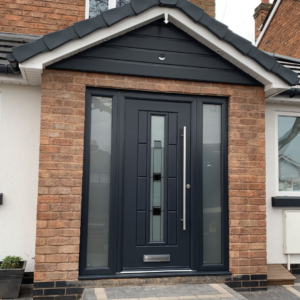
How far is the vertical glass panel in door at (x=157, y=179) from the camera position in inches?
193

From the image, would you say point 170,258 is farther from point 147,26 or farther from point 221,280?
point 147,26

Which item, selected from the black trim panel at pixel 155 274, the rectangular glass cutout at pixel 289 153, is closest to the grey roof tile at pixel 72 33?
the black trim panel at pixel 155 274

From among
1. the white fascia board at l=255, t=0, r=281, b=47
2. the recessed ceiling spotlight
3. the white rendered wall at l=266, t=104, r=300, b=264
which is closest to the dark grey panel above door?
the recessed ceiling spotlight

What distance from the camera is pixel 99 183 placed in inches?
189

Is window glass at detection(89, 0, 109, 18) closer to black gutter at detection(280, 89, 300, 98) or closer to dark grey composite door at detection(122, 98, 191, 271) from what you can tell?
dark grey composite door at detection(122, 98, 191, 271)

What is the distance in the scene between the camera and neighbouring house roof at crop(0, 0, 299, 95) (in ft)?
14.1

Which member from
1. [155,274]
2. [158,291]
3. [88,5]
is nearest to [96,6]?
[88,5]

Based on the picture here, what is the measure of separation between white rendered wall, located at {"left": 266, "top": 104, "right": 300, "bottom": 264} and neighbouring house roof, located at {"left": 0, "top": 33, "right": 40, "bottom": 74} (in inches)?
161

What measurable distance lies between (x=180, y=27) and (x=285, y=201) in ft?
10.7

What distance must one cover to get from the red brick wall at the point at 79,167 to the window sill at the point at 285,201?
825mm

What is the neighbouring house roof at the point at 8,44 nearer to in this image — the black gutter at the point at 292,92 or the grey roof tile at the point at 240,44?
the grey roof tile at the point at 240,44

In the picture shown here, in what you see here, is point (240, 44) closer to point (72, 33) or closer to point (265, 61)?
point (265, 61)

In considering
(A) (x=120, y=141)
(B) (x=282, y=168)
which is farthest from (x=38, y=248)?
(B) (x=282, y=168)

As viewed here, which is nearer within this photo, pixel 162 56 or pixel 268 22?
pixel 162 56
